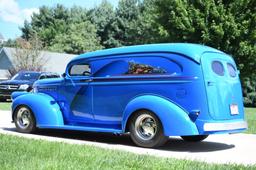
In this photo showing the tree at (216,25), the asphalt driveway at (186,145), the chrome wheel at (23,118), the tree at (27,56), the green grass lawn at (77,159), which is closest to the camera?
the green grass lawn at (77,159)

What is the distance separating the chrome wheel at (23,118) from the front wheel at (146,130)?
9.86ft

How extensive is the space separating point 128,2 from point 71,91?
65679 millimetres

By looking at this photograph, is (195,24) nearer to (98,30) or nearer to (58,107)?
(58,107)

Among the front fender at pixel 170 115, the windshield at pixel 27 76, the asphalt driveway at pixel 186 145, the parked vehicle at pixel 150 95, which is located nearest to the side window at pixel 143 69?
the parked vehicle at pixel 150 95

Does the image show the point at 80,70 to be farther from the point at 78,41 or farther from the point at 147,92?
the point at 78,41

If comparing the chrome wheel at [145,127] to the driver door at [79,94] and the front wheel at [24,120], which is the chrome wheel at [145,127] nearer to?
the driver door at [79,94]

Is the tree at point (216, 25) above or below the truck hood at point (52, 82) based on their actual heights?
above

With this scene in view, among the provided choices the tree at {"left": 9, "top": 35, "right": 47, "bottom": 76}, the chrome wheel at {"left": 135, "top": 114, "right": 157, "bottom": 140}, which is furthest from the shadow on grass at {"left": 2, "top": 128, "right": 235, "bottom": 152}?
the tree at {"left": 9, "top": 35, "right": 47, "bottom": 76}

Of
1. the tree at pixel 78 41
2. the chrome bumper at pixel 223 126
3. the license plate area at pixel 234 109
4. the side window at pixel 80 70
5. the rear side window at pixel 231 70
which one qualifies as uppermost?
the tree at pixel 78 41

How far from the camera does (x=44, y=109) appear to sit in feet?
36.8

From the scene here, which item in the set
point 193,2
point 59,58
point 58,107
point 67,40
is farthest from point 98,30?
point 58,107

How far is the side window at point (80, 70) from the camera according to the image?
425 inches

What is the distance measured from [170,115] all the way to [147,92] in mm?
779

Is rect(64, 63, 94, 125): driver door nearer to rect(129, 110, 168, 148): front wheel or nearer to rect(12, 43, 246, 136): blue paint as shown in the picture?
rect(12, 43, 246, 136): blue paint
